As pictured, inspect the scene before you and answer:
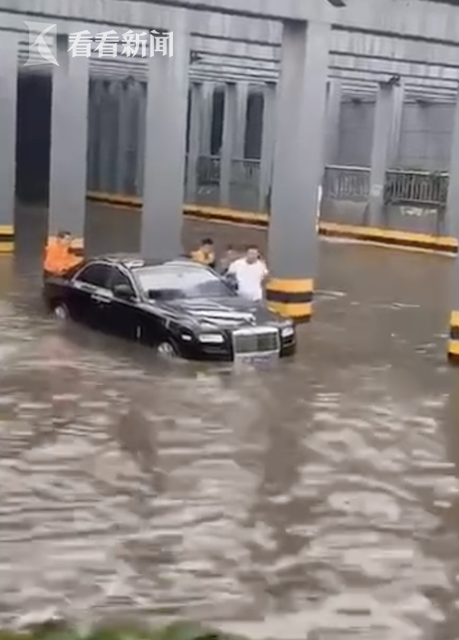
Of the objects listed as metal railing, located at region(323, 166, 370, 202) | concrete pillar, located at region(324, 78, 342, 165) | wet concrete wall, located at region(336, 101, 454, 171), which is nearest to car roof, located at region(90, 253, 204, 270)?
metal railing, located at region(323, 166, 370, 202)

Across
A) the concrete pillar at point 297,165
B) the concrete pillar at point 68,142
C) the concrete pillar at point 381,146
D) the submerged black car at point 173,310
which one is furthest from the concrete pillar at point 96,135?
the submerged black car at point 173,310

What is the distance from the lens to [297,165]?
20.0 metres

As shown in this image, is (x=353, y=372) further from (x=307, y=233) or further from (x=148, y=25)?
(x=148, y=25)

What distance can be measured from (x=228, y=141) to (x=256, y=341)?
2820 cm

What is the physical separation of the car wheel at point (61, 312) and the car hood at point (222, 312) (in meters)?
2.71

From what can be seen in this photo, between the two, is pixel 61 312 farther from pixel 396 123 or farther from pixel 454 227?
pixel 396 123

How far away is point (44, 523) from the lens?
9.40 meters

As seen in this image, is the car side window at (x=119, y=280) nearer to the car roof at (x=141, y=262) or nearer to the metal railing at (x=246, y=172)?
the car roof at (x=141, y=262)

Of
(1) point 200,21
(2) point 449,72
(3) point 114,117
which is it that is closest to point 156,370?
(1) point 200,21

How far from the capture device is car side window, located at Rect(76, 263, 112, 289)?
18.0 metres

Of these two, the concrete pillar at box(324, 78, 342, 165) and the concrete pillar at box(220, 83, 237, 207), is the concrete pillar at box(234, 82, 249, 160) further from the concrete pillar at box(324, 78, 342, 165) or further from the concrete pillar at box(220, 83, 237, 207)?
the concrete pillar at box(324, 78, 342, 165)

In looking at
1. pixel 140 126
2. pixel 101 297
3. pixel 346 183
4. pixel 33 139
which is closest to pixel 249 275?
pixel 101 297

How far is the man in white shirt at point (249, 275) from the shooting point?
18.4m

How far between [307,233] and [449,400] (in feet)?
21.0
